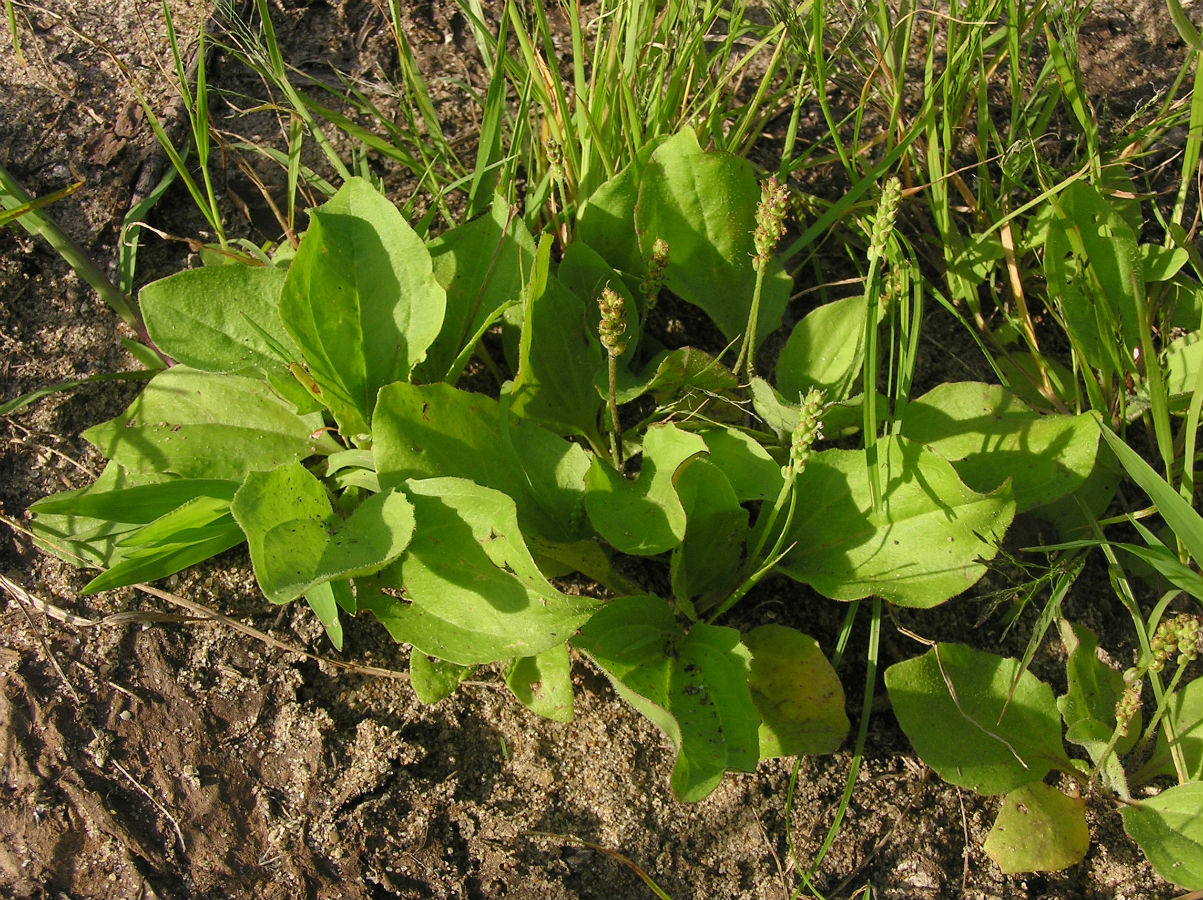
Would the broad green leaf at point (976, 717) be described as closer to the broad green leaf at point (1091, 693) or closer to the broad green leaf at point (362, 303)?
the broad green leaf at point (1091, 693)

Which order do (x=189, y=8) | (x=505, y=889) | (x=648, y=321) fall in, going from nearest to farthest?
(x=505, y=889) < (x=648, y=321) < (x=189, y=8)

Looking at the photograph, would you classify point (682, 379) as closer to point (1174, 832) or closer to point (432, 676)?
point (432, 676)

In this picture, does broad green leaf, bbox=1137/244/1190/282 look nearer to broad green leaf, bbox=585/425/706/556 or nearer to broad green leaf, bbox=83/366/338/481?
broad green leaf, bbox=585/425/706/556

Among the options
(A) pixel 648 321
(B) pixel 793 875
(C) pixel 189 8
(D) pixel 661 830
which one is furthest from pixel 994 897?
(C) pixel 189 8

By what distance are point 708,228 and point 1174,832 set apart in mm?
1205

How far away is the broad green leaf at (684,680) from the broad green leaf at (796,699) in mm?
55

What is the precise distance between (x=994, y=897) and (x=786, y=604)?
0.53 meters

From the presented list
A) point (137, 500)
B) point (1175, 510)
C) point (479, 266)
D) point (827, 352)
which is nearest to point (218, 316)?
point (137, 500)

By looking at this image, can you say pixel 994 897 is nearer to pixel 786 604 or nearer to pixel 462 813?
pixel 786 604

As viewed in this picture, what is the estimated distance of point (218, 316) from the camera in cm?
155

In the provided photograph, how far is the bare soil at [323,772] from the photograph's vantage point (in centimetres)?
133

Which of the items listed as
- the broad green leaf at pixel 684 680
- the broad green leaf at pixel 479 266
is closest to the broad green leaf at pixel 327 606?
the broad green leaf at pixel 684 680

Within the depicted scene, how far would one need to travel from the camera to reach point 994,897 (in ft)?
4.77

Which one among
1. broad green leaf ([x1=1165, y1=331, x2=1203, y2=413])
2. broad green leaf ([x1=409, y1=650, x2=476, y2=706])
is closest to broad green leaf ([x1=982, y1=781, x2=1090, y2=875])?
broad green leaf ([x1=1165, y1=331, x2=1203, y2=413])
